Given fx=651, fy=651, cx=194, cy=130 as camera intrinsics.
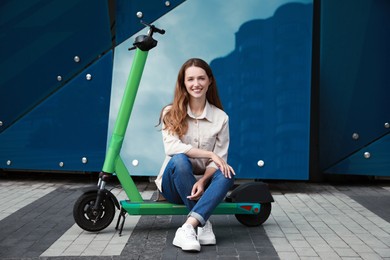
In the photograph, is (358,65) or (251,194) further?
(358,65)

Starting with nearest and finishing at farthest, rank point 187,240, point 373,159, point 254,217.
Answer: point 187,240
point 254,217
point 373,159

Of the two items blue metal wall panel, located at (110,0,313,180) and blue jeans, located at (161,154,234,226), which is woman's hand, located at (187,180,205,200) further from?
blue metal wall panel, located at (110,0,313,180)

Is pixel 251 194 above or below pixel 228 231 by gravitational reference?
above

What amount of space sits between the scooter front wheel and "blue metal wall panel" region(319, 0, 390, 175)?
3.00m

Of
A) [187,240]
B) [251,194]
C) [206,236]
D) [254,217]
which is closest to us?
[187,240]

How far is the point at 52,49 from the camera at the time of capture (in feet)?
21.1

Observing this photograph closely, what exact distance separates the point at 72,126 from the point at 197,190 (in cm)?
268

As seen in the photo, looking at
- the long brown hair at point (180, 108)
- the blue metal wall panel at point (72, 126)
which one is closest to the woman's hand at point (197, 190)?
the long brown hair at point (180, 108)

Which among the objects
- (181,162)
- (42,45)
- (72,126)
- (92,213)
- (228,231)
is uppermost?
(42,45)

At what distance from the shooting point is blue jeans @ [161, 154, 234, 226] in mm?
3914

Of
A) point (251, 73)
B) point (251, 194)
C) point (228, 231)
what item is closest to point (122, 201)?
point (228, 231)

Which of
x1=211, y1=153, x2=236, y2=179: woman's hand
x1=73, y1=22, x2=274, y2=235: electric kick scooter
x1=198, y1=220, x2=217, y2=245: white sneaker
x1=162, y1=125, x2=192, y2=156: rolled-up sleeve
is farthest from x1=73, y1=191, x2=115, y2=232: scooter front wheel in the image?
x1=211, y1=153, x2=236, y2=179: woman's hand

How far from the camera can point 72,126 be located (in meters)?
6.34

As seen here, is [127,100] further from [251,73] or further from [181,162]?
[251,73]
